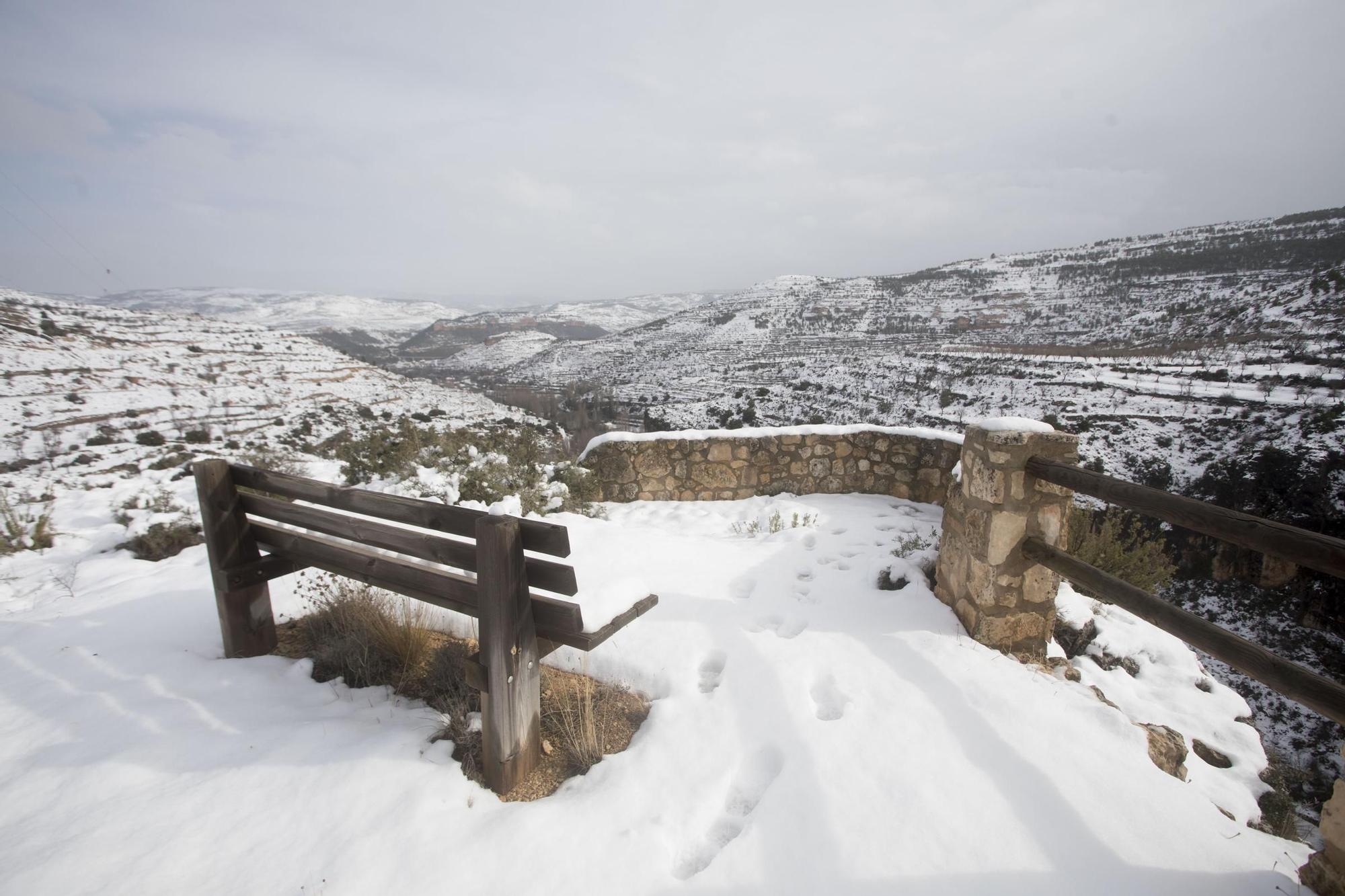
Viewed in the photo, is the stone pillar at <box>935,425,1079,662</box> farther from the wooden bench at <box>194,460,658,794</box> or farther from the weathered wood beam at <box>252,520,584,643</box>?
the weathered wood beam at <box>252,520,584,643</box>

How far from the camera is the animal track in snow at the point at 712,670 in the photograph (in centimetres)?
280

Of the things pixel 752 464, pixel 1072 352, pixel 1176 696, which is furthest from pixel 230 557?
pixel 1072 352

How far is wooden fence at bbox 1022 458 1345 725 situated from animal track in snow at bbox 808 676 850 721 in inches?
50.3

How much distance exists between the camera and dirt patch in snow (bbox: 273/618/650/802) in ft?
7.50

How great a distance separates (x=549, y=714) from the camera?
2.57 metres

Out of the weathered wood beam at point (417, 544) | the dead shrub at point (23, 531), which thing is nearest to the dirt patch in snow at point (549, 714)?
the weathered wood beam at point (417, 544)

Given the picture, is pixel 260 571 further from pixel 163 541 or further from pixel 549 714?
pixel 163 541

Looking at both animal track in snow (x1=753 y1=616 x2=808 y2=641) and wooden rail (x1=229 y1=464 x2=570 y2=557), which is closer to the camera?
wooden rail (x1=229 y1=464 x2=570 y2=557)

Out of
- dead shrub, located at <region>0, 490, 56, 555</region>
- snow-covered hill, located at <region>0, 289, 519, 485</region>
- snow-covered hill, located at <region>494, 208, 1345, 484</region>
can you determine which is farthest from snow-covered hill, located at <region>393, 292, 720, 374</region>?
dead shrub, located at <region>0, 490, 56, 555</region>

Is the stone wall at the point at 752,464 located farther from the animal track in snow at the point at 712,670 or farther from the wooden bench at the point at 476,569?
the wooden bench at the point at 476,569

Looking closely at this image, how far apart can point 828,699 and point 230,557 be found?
3.28m

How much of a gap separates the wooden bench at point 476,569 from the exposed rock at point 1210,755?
3.03m

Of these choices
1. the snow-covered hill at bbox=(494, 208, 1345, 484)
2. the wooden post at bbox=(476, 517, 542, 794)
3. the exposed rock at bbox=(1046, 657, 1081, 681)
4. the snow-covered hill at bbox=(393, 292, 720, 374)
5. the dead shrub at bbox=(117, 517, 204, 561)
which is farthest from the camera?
the snow-covered hill at bbox=(393, 292, 720, 374)

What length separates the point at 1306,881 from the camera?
1.67 meters
